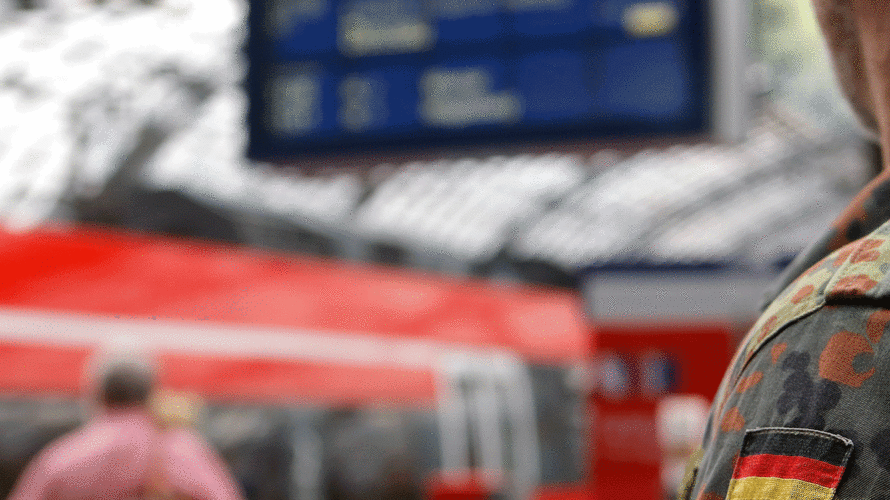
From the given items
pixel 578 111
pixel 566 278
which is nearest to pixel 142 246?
pixel 578 111

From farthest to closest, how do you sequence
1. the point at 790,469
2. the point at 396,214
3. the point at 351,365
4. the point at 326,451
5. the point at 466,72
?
the point at 396,214 → the point at 351,365 → the point at 326,451 → the point at 466,72 → the point at 790,469

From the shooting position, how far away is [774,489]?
3.56ft

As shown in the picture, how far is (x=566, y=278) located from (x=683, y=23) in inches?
629

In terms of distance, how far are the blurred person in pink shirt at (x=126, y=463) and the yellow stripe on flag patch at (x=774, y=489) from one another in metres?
3.11

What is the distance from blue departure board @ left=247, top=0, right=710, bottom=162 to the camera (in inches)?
230

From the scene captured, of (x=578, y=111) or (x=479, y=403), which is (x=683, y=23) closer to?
(x=578, y=111)

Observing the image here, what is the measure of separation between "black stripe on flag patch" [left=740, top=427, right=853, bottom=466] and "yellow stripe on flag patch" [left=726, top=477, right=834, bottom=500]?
0.03 m

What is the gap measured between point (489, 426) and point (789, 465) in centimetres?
1262

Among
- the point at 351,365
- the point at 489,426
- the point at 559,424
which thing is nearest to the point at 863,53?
the point at 351,365

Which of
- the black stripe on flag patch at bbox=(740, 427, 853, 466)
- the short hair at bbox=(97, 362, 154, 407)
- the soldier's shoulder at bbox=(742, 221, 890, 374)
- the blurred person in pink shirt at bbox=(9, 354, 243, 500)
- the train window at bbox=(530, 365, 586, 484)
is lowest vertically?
the train window at bbox=(530, 365, 586, 484)

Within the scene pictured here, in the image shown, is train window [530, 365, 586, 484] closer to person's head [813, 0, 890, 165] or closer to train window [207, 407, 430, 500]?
train window [207, 407, 430, 500]

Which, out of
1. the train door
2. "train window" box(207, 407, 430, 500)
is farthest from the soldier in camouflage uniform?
the train door

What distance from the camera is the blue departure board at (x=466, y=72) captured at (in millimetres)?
5840

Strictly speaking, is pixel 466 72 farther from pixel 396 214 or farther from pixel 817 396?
pixel 396 214
